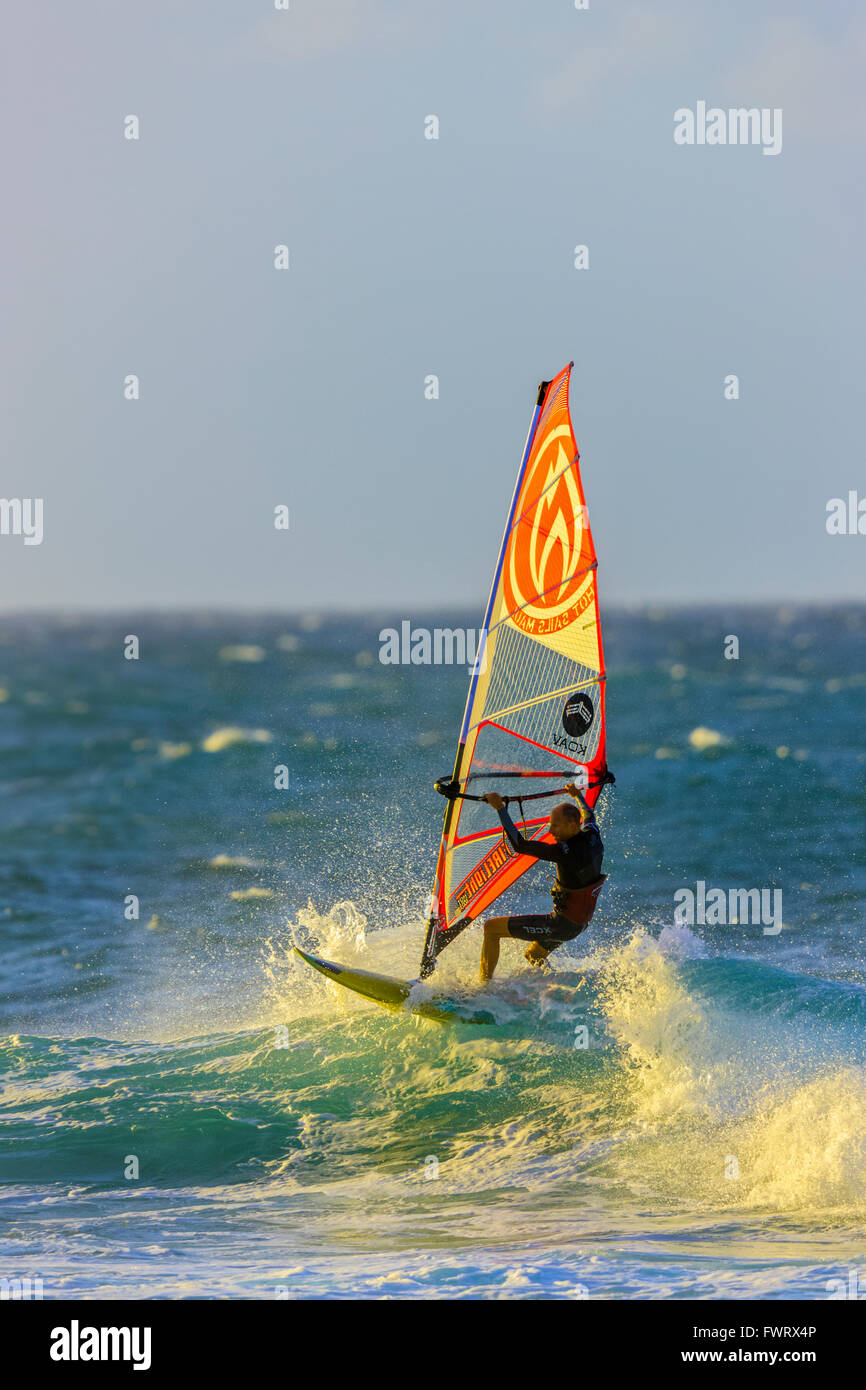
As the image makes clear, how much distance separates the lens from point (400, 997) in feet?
32.8

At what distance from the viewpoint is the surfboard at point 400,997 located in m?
9.98

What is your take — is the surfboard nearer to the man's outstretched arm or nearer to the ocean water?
the ocean water

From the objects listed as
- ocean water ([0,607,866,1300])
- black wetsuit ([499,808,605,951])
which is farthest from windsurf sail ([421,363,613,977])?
ocean water ([0,607,866,1300])

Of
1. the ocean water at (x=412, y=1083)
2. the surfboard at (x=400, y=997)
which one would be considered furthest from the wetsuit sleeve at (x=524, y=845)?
the ocean water at (x=412, y=1083)

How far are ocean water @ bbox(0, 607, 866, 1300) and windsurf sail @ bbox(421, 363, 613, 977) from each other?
1.03m

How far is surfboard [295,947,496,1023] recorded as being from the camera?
9.98 m

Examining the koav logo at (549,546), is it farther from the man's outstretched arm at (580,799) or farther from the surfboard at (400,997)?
the surfboard at (400,997)

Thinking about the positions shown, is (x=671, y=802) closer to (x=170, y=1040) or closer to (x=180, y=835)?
(x=180, y=835)

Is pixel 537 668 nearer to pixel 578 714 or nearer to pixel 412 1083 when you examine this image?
pixel 578 714

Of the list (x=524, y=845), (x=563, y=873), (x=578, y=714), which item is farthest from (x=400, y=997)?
(x=578, y=714)

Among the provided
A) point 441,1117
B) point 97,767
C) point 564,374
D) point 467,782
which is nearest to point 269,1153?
point 441,1117

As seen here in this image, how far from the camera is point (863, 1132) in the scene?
871 cm

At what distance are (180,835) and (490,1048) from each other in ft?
43.2

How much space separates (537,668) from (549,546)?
2.54 ft
